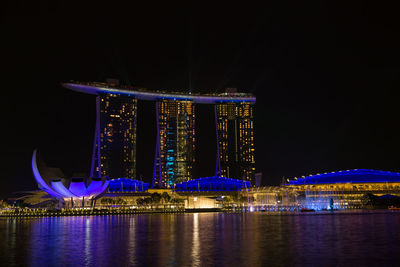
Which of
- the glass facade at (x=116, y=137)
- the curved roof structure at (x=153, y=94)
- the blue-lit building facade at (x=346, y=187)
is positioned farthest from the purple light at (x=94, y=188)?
the blue-lit building facade at (x=346, y=187)

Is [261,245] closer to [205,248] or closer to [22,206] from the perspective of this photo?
[205,248]

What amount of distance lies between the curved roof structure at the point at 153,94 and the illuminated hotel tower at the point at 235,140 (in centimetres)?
237

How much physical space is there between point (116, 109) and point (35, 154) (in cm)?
4905

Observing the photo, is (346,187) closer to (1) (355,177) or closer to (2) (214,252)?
(1) (355,177)

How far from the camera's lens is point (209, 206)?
107 meters

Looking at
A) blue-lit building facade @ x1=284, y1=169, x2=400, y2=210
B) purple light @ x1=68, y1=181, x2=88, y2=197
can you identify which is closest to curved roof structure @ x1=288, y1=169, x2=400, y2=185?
blue-lit building facade @ x1=284, y1=169, x2=400, y2=210

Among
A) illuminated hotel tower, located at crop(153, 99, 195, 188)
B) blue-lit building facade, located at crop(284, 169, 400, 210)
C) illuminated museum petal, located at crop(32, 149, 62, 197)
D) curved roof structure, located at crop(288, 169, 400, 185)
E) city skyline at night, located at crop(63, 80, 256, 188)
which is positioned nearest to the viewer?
illuminated museum petal, located at crop(32, 149, 62, 197)

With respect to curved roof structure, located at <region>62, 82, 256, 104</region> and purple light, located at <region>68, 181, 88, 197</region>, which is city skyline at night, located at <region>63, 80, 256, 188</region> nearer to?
curved roof structure, located at <region>62, 82, 256, 104</region>

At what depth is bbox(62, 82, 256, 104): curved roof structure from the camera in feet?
417

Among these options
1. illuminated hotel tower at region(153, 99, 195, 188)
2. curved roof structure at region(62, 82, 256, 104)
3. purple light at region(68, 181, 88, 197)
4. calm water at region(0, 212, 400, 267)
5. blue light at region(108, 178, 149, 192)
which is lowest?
calm water at region(0, 212, 400, 267)

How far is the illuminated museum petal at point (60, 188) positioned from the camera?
84250 mm

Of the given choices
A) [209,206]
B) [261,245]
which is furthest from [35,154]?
[261,245]

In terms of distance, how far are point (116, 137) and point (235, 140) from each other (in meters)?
42.6

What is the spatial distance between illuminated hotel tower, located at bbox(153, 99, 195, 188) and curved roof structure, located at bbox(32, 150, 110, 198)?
49.7m
